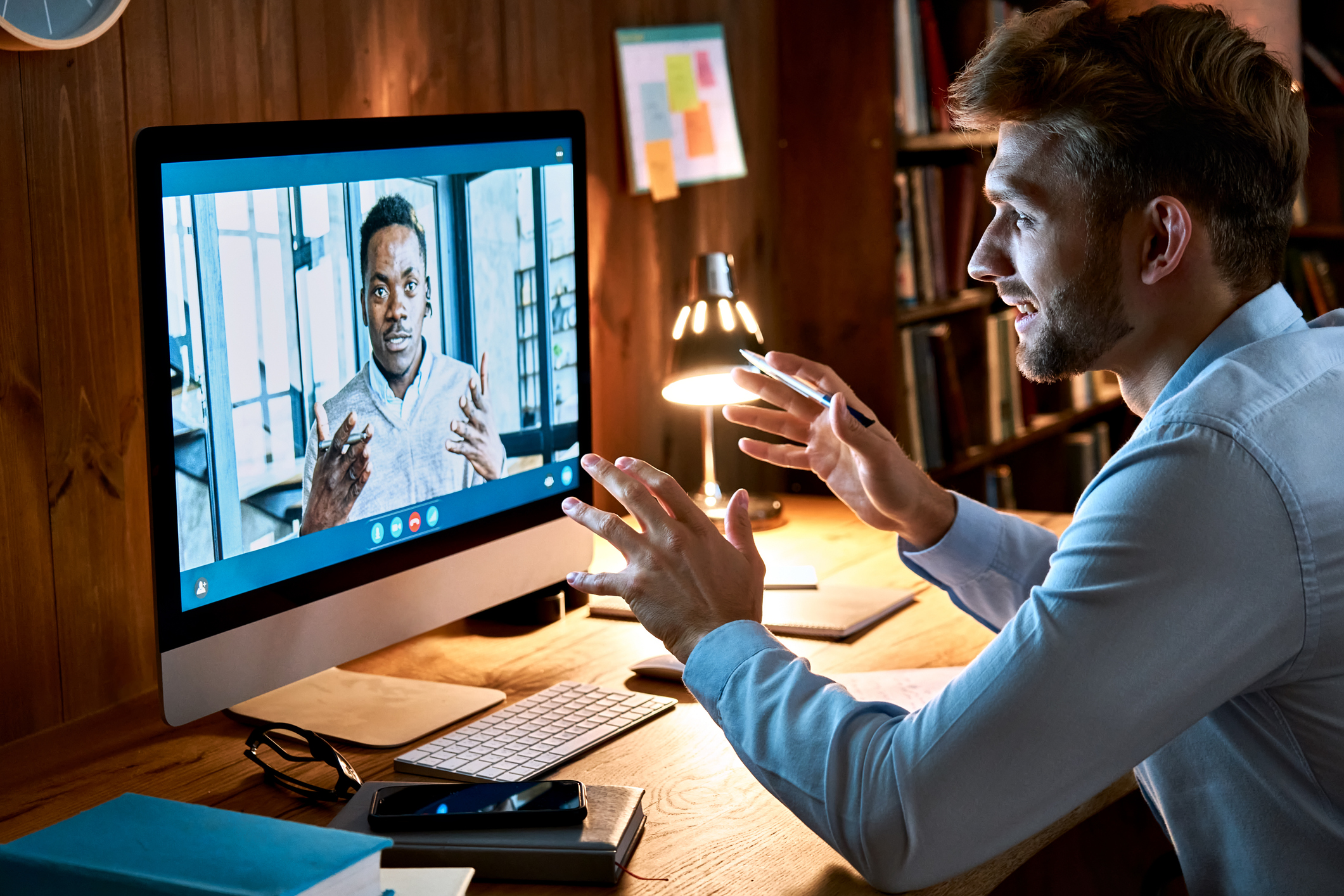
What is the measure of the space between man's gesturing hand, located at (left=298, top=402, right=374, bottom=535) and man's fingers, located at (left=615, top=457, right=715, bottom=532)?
0.27 m

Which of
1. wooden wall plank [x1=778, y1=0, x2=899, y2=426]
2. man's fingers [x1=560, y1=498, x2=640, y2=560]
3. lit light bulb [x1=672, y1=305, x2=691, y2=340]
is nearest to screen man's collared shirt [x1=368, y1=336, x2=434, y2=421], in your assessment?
man's fingers [x1=560, y1=498, x2=640, y2=560]

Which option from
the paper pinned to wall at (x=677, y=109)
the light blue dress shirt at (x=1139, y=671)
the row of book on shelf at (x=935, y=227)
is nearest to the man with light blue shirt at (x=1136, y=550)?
the light blue dress shirt at (x=1139, y=671)

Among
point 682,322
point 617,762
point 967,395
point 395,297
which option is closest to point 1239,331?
point 617,762

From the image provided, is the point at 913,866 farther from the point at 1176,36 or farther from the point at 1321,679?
the point at 1176,36

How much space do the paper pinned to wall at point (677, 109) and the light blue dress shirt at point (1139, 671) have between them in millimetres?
1278

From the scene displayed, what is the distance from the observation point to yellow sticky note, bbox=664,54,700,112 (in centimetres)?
217

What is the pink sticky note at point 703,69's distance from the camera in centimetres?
223

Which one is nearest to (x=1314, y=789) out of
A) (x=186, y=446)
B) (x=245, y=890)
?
(x=245, y=890)

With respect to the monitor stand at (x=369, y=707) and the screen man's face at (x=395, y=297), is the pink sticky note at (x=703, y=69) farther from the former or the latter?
the monitor stand at (x=369, y=707)

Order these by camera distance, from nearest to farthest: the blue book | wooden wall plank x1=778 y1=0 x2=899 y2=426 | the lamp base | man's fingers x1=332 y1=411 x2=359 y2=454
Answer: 1. the blue book
2. man's fingers x1=332 y1=411 x2=359 y2=454
3. the lamp base
4. wooden wall plank x1=778 y1=0 x2=899 y2=426

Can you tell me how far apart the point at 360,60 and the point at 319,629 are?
2.48 feet

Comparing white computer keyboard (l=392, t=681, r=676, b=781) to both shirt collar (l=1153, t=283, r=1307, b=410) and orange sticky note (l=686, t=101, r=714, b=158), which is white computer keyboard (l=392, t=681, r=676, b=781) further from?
orange sticky note (l=686, t=101, r=714, b=158)

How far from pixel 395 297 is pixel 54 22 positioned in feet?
1.27

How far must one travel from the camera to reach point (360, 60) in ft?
5.24
